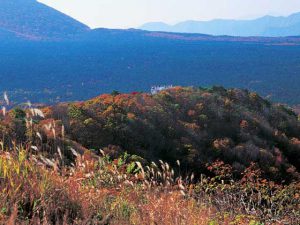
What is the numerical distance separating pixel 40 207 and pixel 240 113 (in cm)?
1925

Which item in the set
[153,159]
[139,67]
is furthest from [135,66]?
[153,159]

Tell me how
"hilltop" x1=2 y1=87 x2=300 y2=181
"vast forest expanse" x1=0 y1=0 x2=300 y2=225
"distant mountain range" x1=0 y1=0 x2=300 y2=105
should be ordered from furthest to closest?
"distant mountain range" x1=0 y1=0 x2=300 y2=105 → "hilltop" x1=2 y1=87 x2=300 y2=181 → "vast forest expanse" x1=0 y1=0 x2=300 y2=225

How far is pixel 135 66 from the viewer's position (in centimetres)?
14462

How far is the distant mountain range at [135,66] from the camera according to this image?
104875mm

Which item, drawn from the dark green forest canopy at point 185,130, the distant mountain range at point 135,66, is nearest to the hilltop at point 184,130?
the dark green forest canopy at point 185,130

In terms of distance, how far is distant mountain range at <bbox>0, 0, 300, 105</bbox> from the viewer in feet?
344

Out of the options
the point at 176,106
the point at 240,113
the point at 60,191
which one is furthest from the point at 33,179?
the point at 240,113

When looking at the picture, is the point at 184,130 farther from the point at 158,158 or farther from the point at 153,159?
the point at 153,159

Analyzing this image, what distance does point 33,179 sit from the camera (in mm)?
3961

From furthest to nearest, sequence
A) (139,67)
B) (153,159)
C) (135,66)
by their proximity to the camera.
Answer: (135,66)
(139,67)
(153,159)

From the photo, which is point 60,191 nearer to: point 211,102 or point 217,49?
point 211,102

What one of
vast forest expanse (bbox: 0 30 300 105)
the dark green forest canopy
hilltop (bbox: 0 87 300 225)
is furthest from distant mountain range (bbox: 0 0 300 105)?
hilltop (bbox: 0 87 300 225)

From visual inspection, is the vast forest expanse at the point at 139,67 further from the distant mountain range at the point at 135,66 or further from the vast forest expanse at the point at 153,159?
the vast forest expanse at the point at 153,159

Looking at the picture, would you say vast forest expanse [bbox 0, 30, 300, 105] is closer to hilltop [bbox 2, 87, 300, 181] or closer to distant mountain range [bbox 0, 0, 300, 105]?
distant mountain range [bbox 0, 0, 300, 105]
